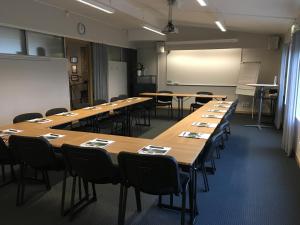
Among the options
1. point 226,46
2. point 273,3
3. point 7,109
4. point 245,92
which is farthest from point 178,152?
point 226,46

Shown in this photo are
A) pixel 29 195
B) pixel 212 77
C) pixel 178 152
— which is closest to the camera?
pixel 178 152

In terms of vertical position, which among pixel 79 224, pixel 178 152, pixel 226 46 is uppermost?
pixel 226 46

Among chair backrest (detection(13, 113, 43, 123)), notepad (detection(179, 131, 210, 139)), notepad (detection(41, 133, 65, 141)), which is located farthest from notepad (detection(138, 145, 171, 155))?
chair backrest (detection(13, 113, 43, 123))

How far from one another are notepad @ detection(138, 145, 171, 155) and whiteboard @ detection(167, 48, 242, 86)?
7.09m

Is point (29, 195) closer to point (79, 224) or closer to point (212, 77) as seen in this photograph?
point (79, 224)

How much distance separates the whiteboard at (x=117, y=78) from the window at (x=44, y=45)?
8.03 feet

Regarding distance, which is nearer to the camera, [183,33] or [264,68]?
[264,68]

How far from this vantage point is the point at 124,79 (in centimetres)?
934

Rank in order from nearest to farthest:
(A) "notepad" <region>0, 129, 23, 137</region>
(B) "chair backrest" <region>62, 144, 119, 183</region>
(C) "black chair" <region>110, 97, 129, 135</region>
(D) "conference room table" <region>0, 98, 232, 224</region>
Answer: (B) "chair backrest" <region>62, 144, 119, 183</region> < (D) "conference room table" <region>0, 98, 232, 224</region> < (A) "notepad" <region>0, 129, 23, 137</region> < (C) "black chair" <region>110, 97, 129, 135</region>

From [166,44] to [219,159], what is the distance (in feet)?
20.1

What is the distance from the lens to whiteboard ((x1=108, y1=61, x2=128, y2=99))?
331 inches

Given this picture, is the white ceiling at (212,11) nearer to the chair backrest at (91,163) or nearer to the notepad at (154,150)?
the notepad at (154,150)

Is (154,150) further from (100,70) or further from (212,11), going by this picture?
(100,70)

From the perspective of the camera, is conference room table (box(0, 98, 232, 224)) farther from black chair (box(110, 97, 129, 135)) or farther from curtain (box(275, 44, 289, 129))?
curtain (box(275, 44, 289, 129))
